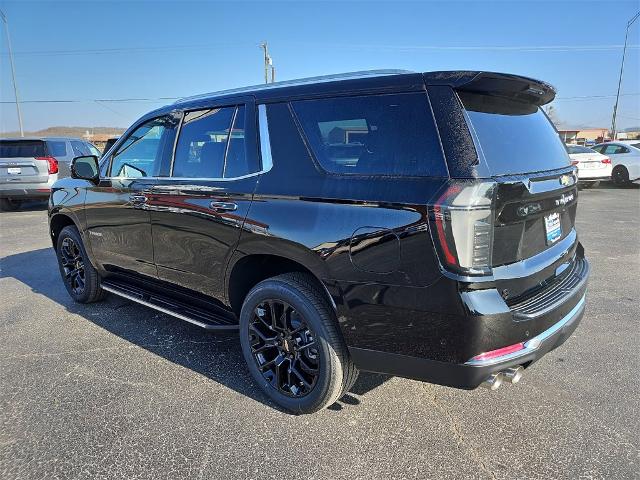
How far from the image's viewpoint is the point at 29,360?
3520 millimetres

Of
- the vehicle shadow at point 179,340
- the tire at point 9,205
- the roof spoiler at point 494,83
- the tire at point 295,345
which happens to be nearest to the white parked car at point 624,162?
the roof spoiler at point 494,83

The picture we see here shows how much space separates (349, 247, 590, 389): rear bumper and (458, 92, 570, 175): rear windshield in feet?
2.13

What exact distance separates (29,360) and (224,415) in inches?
72.1

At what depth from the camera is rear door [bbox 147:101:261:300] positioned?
2.92 meters

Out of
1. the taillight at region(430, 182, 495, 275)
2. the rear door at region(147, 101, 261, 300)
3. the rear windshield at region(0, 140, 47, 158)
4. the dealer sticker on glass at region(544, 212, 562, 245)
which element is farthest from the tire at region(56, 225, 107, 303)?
the rear windshield at region(0, 140, 47, 158)

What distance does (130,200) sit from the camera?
376cm

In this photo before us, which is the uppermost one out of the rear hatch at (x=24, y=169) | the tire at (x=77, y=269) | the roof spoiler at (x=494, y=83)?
the roof spoiler at (x=494, y=83)

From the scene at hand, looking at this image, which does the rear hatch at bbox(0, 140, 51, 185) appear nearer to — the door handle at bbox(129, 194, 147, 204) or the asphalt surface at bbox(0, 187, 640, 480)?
the asphalt surface at bbox(0, 187, 640, 480)

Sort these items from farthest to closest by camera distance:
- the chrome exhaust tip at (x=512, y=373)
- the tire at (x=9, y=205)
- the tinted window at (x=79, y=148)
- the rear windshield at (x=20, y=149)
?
the tire at (x=9, y=205) → the tinted window at (x=79, y=148) → the rear windshield at (x=20, y=149) → the chrome exhaust tip at (x=512, y=373)

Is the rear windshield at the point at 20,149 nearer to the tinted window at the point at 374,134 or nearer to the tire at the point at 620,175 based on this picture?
the tinted window at the point at 374,134

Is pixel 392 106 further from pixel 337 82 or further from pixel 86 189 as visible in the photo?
pixel 86 189

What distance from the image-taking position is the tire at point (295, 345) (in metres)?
2.52

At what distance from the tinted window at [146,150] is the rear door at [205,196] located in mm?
164

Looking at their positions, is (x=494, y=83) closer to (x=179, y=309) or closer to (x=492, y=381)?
(x=492, y=381)
